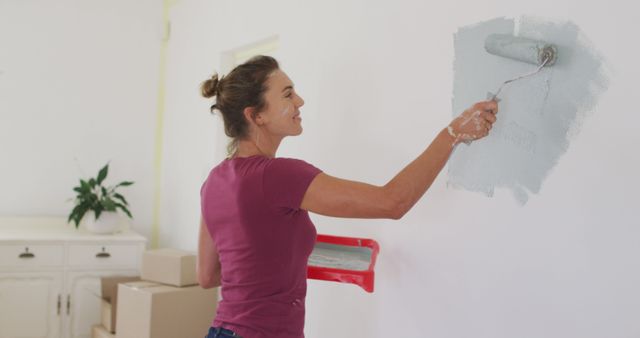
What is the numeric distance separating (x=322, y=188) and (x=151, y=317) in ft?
5.16

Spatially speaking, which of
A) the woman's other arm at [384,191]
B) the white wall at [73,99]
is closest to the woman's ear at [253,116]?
the woman's other arm at [384,191]

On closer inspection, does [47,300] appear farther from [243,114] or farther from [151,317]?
[243,114]

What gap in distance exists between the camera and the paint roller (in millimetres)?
1302

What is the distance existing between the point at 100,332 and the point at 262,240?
2020 mm

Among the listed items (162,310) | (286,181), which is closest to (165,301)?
(162,310)

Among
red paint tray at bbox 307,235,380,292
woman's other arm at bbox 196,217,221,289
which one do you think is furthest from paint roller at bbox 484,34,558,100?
woman's other arm at bbox 196,217,221,289

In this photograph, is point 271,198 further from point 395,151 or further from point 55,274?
point 55,274

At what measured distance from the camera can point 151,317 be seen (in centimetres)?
250

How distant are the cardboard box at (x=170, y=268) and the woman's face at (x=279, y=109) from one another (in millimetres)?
1411

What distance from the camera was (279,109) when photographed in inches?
55.9

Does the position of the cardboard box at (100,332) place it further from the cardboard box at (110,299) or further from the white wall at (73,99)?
the white wall at (73,99)

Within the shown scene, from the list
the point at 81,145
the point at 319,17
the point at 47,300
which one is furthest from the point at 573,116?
the point at 81,145

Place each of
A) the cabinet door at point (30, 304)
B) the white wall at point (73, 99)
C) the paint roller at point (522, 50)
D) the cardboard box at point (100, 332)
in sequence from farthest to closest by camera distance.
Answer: the white wall at point (73, 99)
the cabinet door at point (30, 304)
the cardboard box at point (100, 332)
the paint roller at point (522, 50)

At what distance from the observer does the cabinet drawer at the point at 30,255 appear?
296 centimetres
